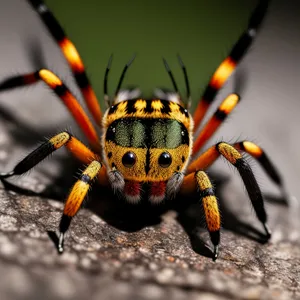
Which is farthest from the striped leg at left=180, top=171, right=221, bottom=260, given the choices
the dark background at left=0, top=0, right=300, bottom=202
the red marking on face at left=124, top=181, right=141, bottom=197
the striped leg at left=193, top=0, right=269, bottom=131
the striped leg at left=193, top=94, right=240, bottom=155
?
the dark background at left=0, top=0, right=300, bottom=202

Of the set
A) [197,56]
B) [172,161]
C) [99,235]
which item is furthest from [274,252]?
[197,56]

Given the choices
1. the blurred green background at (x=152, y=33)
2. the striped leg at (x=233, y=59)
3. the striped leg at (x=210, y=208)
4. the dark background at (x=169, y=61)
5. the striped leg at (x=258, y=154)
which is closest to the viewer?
the striped leg at (x=210, y=208)

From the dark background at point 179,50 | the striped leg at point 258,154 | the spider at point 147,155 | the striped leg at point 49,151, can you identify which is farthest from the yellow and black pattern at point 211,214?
the dark background at point 179,50

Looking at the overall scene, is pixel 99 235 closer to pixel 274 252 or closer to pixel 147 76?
pixel 274 252

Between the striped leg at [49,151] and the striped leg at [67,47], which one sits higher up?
the striped leg at [67,47]

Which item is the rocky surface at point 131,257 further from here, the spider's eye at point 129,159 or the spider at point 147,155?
the spider's eye at point 129,159

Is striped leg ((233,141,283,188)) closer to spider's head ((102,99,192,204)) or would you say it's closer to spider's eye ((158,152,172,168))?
spider's head ((102,99,192,204))
